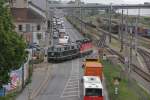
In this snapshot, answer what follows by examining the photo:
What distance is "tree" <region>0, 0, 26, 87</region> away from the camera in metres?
30.6

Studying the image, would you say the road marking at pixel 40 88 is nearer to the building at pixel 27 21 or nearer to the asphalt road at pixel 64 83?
the asphalt road at pixel 64 83

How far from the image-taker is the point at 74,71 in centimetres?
6406

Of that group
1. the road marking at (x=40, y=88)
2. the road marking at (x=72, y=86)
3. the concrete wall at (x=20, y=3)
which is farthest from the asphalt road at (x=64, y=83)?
the concrete wall at (x=20, y=3)

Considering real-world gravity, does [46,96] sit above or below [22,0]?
below

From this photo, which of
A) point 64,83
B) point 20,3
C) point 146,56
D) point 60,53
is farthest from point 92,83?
point 20,3

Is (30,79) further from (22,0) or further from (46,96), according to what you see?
(22,0)

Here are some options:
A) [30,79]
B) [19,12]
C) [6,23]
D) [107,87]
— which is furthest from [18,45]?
[19,12]

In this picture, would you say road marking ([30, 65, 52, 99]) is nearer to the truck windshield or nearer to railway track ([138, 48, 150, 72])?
the truck windshield

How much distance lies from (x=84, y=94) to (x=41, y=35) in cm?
5401

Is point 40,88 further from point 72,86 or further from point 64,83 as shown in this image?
point 64,83

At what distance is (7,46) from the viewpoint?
102ft

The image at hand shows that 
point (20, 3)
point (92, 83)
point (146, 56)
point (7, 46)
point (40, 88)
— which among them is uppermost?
point (7, 46)

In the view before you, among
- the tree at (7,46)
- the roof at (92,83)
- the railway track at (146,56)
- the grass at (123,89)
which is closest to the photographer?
the tree at (7,46)

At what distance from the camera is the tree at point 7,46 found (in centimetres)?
3064
